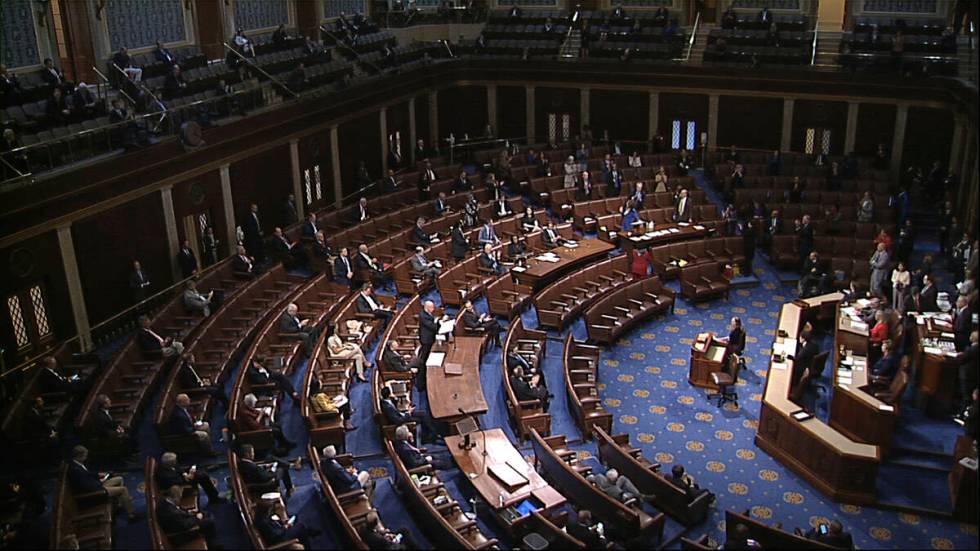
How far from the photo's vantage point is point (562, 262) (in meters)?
20.2

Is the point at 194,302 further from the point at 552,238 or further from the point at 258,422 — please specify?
the point at 552,238

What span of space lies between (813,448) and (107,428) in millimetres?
9963

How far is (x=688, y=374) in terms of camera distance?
1695 cm

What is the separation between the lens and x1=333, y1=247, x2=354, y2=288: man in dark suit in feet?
60.7

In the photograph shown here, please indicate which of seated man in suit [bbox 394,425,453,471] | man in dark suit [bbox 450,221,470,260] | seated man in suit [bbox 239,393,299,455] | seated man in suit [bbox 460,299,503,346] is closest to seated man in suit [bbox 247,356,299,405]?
seated man in suit [bbox 239,393,299,455]

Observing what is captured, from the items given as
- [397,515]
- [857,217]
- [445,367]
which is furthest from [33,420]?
[857,217]

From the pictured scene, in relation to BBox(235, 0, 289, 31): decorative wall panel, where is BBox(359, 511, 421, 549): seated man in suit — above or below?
below

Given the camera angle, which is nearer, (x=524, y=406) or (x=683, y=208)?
(x=524, y=406)

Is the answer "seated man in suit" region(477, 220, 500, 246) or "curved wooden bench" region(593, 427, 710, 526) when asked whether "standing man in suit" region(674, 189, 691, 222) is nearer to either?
"seated man in suit" region(477, 220, 500, 246)

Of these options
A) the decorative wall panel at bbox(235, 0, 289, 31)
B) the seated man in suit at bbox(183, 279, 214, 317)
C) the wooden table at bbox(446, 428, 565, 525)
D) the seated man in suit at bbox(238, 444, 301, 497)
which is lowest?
the wooden table at bbox(446, 428, 565, 525)

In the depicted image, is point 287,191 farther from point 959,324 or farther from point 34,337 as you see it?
point 959,324

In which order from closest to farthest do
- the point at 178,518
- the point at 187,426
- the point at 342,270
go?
the point at 178,518, the point at 187,426, the point at 342,270

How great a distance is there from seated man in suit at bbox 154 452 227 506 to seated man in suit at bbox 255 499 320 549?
115cm

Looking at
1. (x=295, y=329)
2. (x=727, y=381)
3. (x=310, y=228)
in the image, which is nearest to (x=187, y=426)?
(x=295, y=329)
